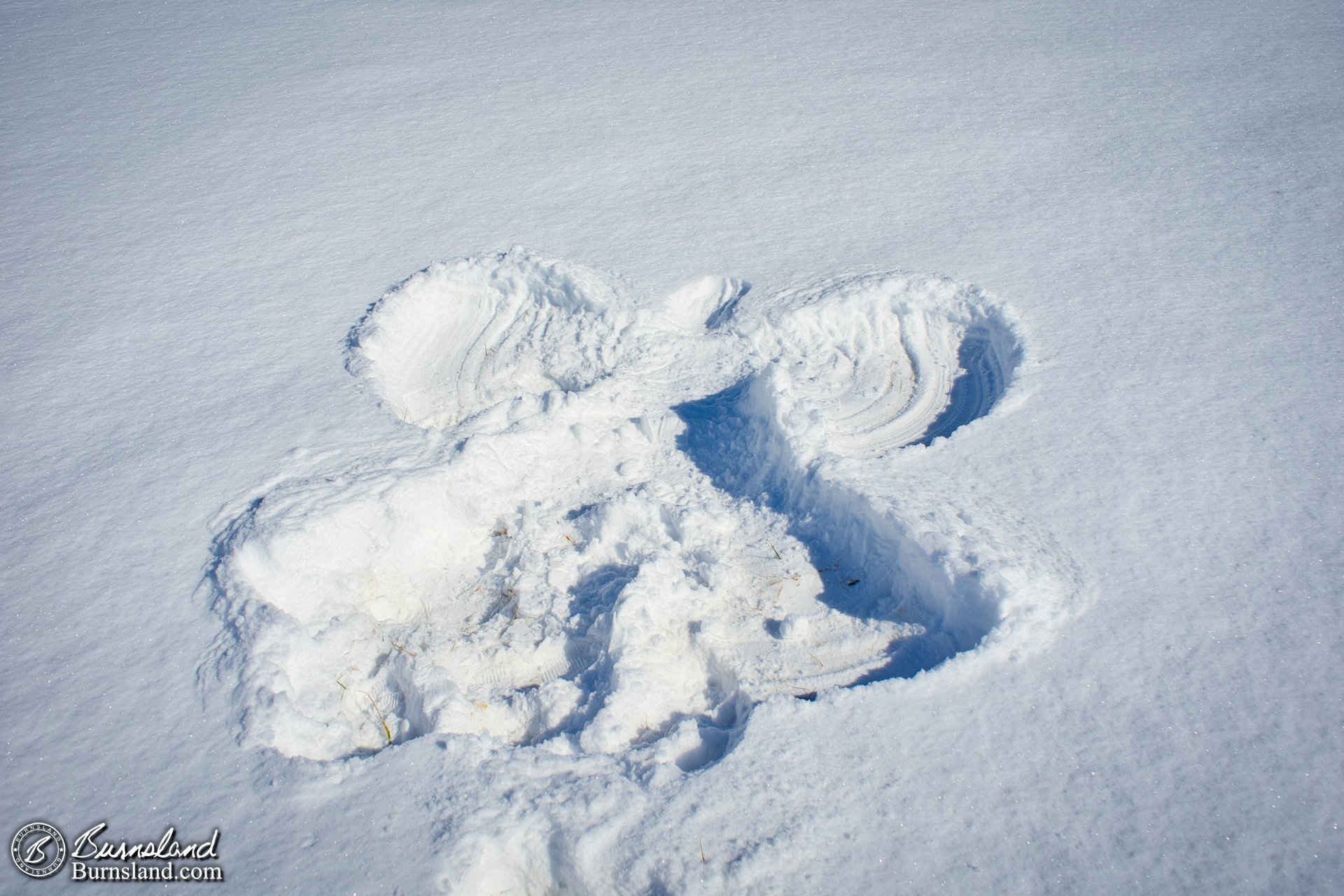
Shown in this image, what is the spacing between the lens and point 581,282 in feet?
10.2

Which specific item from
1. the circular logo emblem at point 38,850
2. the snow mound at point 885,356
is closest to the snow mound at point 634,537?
the snow mound at point 885,356

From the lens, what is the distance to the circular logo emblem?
1.51m

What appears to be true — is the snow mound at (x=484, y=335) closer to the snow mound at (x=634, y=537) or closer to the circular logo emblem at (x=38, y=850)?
the snow mound at (x=634, y=537)

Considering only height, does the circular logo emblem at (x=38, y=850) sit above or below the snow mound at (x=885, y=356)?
below

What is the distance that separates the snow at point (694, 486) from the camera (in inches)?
62.4

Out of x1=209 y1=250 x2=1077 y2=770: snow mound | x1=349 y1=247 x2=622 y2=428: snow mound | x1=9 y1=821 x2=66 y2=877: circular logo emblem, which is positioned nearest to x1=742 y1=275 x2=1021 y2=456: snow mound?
x1=209 y1=250 x2=1077 y2=770: snow mound

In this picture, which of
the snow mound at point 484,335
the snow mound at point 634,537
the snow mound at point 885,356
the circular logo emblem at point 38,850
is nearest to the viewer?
the circular logo emblem at point 38,850

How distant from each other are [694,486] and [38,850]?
1.81m

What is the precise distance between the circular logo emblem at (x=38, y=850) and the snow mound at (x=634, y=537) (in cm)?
37

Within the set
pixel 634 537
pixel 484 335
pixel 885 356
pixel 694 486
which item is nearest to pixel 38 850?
pixel 634 537

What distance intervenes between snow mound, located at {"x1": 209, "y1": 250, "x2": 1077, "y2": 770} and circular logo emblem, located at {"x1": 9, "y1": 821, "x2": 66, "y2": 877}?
373mm

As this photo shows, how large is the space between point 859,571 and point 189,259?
10.3 ft

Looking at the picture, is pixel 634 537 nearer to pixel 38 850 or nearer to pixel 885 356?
pixel 885 356

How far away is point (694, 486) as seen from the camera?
2.55 meters
